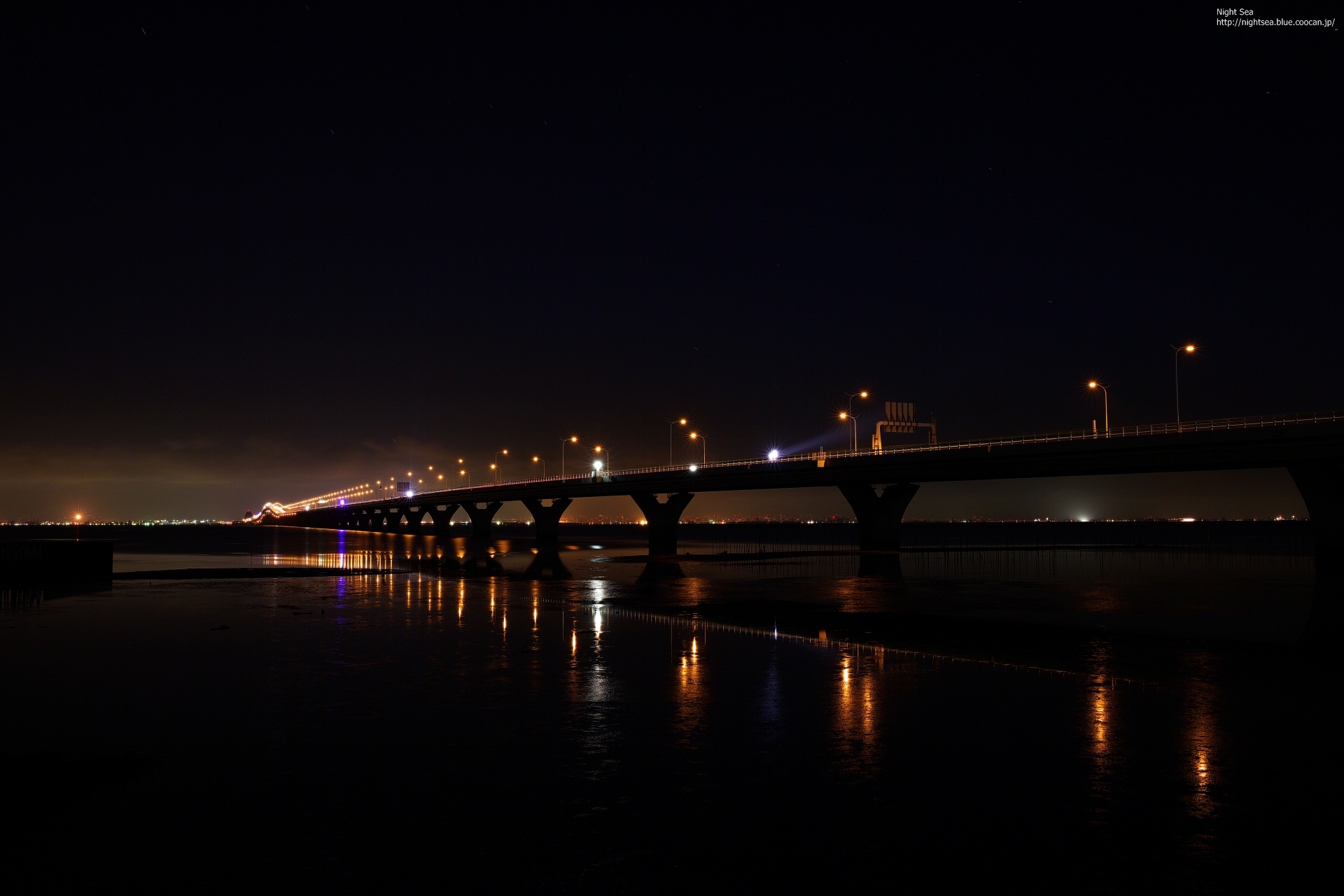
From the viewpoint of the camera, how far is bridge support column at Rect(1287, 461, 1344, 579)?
2089 inches

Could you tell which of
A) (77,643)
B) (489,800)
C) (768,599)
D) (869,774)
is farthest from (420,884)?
(768,599)

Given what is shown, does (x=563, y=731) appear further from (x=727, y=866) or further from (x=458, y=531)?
(x=458, y=531)

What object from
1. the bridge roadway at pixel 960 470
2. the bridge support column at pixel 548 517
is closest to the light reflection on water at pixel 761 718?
the bridge roadway at pixel 960 470

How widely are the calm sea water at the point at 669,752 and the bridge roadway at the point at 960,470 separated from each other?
28.8 metres

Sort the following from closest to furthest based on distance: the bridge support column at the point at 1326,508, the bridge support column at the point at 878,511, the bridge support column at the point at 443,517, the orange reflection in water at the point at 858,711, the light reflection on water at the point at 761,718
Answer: the light reflection on water at the point at 761,718 < the orange reflection in water at the point at 858,711 < the bridge support column at the point at 1326,508 < the bridge support column at the point at 878,511 < the bridge support column at the point at 443,517

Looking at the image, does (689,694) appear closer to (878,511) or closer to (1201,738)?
(1201,738)

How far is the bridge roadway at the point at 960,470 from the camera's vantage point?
53.4 m

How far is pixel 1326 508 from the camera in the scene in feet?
176

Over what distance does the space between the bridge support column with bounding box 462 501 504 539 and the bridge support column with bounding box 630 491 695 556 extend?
5368cm

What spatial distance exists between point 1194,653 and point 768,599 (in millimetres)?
17060

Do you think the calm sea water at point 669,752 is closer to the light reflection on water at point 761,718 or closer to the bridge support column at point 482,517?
the light reflection on water at point 761,718

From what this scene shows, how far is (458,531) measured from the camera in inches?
7490

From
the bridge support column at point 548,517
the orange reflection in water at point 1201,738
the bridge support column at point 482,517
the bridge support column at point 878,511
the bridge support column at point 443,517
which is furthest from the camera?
the bridge support column at point 443,517

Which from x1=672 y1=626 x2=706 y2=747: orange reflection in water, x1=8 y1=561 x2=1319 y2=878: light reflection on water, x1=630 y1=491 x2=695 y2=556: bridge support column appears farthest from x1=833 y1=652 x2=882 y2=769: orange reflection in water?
x1=630 y1=491 x2=695 y2=556: bridge support column
